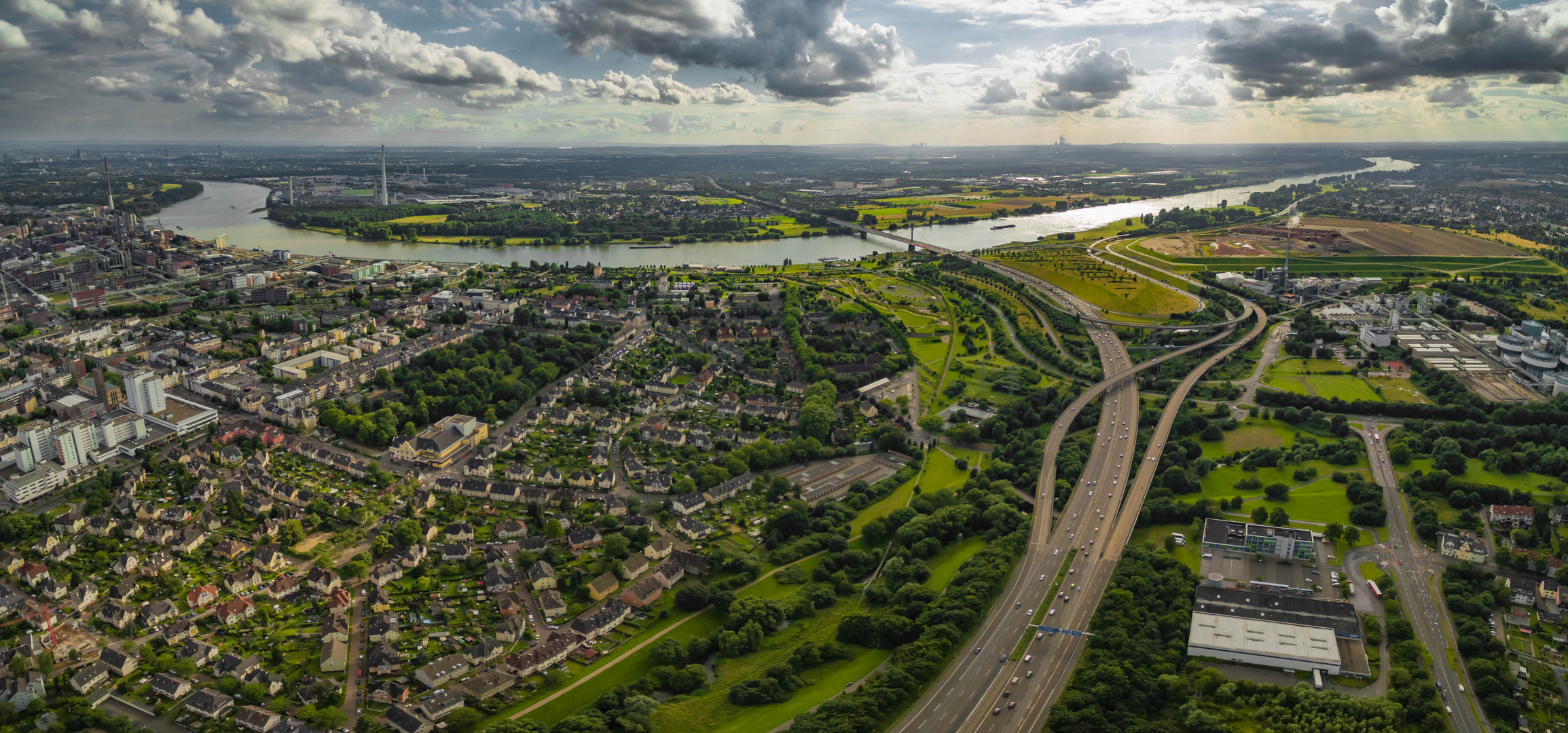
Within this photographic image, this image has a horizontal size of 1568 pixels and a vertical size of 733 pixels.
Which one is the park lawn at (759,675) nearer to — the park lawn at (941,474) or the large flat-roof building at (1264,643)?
the large flat-roof building at (1264,643)

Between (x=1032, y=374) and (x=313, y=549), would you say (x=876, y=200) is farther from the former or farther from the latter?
(x=313, y=549)

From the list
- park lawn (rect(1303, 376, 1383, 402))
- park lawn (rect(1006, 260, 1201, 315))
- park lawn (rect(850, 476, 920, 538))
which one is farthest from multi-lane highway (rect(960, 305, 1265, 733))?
park lawn (rect(1006, 260, 1201, 315))

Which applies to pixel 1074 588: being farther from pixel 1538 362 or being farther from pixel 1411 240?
pixel 1411 240

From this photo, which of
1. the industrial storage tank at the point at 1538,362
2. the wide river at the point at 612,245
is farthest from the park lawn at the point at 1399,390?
the wide river at the point at 612,245

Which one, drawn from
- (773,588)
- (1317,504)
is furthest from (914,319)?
(773,588)

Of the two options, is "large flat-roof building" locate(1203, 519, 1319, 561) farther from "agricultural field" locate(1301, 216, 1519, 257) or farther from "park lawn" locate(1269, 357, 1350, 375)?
"agricultural field" locate(1301, 216, 1519, 257)
